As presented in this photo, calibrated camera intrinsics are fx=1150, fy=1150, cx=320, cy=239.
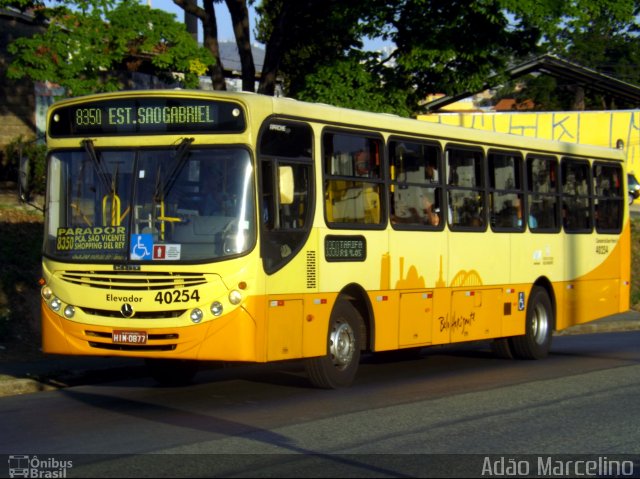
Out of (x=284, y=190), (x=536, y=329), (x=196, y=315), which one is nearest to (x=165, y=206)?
(x=196, y=315)

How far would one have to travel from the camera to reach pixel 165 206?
38.3ft

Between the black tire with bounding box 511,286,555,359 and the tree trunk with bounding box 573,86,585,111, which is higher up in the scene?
the tree trunk with bounding box 573,86,585,111

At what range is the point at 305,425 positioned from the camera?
1047cm

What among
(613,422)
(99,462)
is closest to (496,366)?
(613,422)

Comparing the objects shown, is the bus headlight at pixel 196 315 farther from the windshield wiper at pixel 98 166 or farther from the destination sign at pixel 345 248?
the destination sign at pixel 345 248

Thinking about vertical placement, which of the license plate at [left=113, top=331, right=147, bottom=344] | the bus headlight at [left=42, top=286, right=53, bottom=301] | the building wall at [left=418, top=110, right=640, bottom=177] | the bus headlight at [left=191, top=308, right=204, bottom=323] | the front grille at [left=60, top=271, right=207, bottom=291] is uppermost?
the building wall at [left=418, top=110, right=640, bottom=177]

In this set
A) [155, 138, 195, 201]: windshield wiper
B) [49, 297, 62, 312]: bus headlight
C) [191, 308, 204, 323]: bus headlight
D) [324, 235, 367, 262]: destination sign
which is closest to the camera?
[191, 308, 204, 323]: bus headlight

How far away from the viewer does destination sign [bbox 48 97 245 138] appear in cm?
1179

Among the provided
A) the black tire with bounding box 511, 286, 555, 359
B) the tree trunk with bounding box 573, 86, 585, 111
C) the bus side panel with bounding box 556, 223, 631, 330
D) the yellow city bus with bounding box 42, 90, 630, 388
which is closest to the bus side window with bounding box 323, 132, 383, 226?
the yellow city bus with bounding box 42, 90, 630, 388

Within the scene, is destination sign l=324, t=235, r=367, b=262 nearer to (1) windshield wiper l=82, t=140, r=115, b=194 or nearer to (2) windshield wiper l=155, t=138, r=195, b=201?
(2) windshield wiper l=155, t=138, r=195, b=201

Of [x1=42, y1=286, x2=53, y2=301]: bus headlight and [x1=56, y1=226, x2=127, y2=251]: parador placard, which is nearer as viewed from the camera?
[x1=56, y1=226, x2=127, y2=251]: parador placard

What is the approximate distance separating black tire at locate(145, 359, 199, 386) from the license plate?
1.93 m

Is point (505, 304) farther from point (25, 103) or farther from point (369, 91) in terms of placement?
point (25, 103)

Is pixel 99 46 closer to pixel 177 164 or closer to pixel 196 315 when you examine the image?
pixel 177 164
